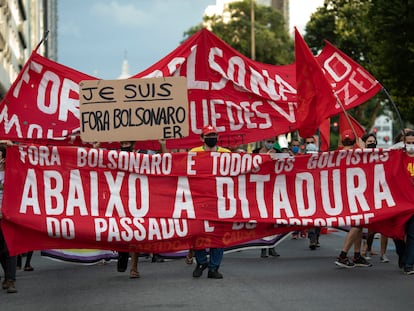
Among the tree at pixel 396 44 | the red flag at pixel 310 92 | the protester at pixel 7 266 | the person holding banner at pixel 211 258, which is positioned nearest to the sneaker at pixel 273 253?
the red flag at pixel 310 92

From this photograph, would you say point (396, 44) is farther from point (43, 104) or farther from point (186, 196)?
point (186, 196)

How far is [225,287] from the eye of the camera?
9.32m

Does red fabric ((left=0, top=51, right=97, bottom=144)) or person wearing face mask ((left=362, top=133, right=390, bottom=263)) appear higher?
red fabric ((left=0, top=51, right=97, bottom=144))

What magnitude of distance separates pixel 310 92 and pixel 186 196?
6.57 ft

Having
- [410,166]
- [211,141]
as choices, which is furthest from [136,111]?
[410,166]

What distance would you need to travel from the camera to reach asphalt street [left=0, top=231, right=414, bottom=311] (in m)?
8.22

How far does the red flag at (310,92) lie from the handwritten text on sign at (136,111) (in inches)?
56.2

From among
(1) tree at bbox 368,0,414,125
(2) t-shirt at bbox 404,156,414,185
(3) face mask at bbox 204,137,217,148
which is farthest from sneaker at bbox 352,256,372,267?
(1) tree at bbox 368,0,414,125

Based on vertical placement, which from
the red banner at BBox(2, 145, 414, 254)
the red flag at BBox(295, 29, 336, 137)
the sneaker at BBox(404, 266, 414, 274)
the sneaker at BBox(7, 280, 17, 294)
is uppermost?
the red flag at BBox(295, 29, 336, 137)

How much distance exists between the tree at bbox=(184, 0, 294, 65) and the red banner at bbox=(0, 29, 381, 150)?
55078 mm

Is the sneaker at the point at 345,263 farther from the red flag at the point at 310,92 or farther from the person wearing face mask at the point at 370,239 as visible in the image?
the red flag at the point at 310,92

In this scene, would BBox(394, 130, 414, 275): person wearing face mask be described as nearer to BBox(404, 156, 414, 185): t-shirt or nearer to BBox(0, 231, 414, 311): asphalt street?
BBox(404, 156, 414, 185): t-shirt

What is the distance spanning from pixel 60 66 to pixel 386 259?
5167mm

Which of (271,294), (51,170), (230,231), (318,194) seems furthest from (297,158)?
(51,170)
